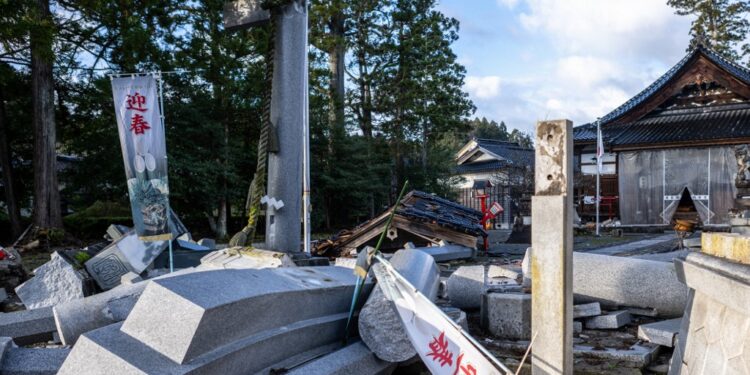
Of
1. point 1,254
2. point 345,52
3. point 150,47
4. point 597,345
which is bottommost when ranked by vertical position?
point 597,345

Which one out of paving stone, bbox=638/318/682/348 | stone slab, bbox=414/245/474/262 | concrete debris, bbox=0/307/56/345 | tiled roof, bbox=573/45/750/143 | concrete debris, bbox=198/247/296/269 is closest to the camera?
concrete debris, bbox=0/307/56/345

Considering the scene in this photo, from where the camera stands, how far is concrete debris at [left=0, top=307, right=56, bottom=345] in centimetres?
490

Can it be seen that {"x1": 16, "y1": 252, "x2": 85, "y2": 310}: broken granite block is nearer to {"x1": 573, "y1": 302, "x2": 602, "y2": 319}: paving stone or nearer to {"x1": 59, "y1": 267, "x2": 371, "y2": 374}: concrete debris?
{"x1": 59, "y1": 267, "x2": 371, "y2": 374}: concrete debris

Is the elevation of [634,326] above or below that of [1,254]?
below

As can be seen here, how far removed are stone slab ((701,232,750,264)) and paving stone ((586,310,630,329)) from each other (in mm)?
2695

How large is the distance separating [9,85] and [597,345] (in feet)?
56.5

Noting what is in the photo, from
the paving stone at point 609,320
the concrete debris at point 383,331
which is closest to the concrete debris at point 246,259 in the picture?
the concrete debris at point 383,331

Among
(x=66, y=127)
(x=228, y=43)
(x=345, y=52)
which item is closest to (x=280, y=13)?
(x=228, y=43)

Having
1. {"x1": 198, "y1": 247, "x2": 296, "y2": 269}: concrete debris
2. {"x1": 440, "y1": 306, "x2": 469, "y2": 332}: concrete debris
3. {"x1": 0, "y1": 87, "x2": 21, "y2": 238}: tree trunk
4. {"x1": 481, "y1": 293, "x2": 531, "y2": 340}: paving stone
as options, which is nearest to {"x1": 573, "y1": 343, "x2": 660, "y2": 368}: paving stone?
{"x1": 481, "y1": 293, "x2": 531, "y2": 340}: paving stone

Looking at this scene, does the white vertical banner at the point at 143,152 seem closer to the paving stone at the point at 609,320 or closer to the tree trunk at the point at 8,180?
the paving stone at the point at 609,320

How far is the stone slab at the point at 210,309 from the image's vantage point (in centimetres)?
288

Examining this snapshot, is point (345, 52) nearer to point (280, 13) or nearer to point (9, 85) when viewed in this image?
point (9, 85)

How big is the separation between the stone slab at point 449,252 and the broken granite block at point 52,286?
264 inches

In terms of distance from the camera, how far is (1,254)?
866 centimetres
